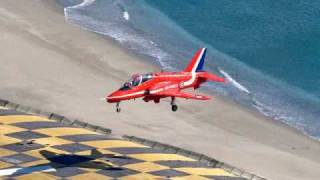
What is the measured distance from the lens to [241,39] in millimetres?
99500

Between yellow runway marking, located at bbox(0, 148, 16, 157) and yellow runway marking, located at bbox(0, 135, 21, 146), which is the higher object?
yellow runway marking, located at bbox(0, 135, 21, 146)

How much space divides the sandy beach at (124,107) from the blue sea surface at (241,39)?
3.63m

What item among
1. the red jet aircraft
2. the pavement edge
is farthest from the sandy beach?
the red jet aircraft

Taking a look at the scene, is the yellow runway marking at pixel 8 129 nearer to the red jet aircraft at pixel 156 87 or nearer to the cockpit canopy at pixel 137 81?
the red jet aircraft at pixel 156 87

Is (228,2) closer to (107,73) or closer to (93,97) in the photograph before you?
(107,73)

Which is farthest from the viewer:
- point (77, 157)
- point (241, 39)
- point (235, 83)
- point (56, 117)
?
point (241, 39)

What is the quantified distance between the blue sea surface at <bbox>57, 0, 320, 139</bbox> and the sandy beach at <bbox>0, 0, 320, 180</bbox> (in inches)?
143

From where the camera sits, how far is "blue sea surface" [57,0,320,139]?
8550cm

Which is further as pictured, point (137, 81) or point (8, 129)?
point (8, 129)

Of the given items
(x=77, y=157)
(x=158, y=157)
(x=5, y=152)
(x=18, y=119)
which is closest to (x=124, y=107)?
(x=18, y=119)

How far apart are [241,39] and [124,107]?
91.1 feet

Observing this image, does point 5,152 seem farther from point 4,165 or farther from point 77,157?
point 77,157

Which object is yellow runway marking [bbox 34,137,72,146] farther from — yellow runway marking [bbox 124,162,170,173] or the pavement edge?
yellow runway marking [bbox 124,162,170,173]

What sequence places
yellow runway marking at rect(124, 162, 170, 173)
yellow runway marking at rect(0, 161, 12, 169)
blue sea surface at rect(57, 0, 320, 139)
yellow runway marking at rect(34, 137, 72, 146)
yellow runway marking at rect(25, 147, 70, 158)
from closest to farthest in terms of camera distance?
yellow runway marking at rect(0, 161, 12, 169) < yellow runway marking at rect(124, 162, 170, 173) < yellow runway marking at rect(25, 147, 70, 158) < yellow runway marking at rect(34, 137, 72, 146) < blue sea surface at rect(57, 0, 320, 139)
